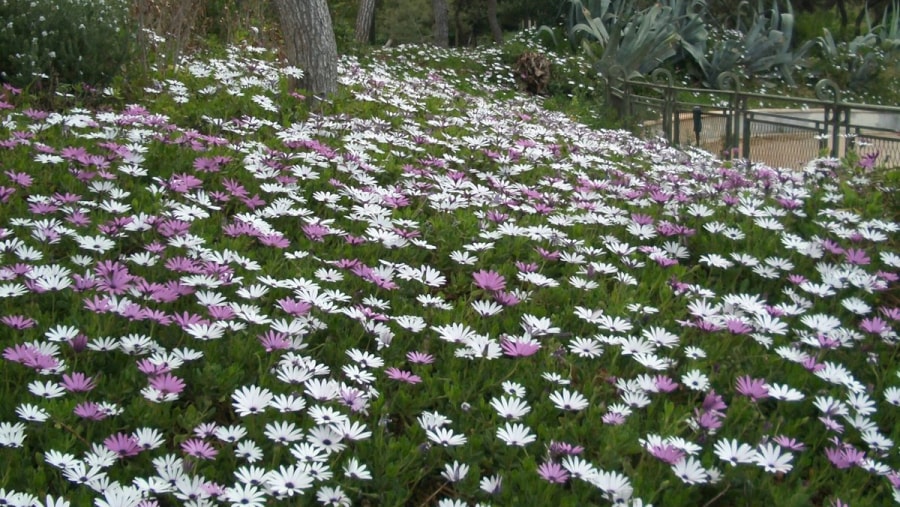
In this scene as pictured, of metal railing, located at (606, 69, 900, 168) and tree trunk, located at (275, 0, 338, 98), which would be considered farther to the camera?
tree trunk, located at (275, 0, 338, 98)

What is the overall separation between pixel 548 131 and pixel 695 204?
105 inches

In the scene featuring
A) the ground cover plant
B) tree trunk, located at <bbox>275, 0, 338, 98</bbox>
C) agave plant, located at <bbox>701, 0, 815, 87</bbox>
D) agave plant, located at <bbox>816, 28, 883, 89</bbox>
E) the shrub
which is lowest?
agave plant, located at <bbox>816, 28, 883, 89</bbox>

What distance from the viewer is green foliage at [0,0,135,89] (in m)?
5.54

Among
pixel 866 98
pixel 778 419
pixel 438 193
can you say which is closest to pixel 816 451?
pixel 778 419

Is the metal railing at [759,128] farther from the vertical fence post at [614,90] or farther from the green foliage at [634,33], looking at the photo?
the green foliage at [634,33]

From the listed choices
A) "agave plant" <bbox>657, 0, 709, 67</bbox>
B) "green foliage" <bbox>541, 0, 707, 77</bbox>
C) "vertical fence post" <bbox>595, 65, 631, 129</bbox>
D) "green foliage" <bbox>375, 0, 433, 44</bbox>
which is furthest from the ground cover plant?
"green foliage" <bbox>375, 0, 433, 44</bbox>

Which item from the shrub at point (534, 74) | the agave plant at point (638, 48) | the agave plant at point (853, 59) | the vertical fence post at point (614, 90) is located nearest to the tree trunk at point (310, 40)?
the vertical fence post at point (614, 90)

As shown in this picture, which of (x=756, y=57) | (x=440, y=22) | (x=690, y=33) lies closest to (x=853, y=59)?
(x=756, y=57)

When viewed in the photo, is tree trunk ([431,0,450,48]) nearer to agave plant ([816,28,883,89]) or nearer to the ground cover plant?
agave plant ([816,28,883,89])

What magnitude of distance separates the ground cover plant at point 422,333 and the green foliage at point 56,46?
4.15ft

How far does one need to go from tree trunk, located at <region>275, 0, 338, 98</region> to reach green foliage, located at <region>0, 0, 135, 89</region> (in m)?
1.17

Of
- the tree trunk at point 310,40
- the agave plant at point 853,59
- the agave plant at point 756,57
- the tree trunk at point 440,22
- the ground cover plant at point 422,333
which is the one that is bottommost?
the agave plant at point 853,59

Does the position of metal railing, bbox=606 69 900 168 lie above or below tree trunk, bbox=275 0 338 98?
below

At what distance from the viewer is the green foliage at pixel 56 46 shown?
5.54 m
